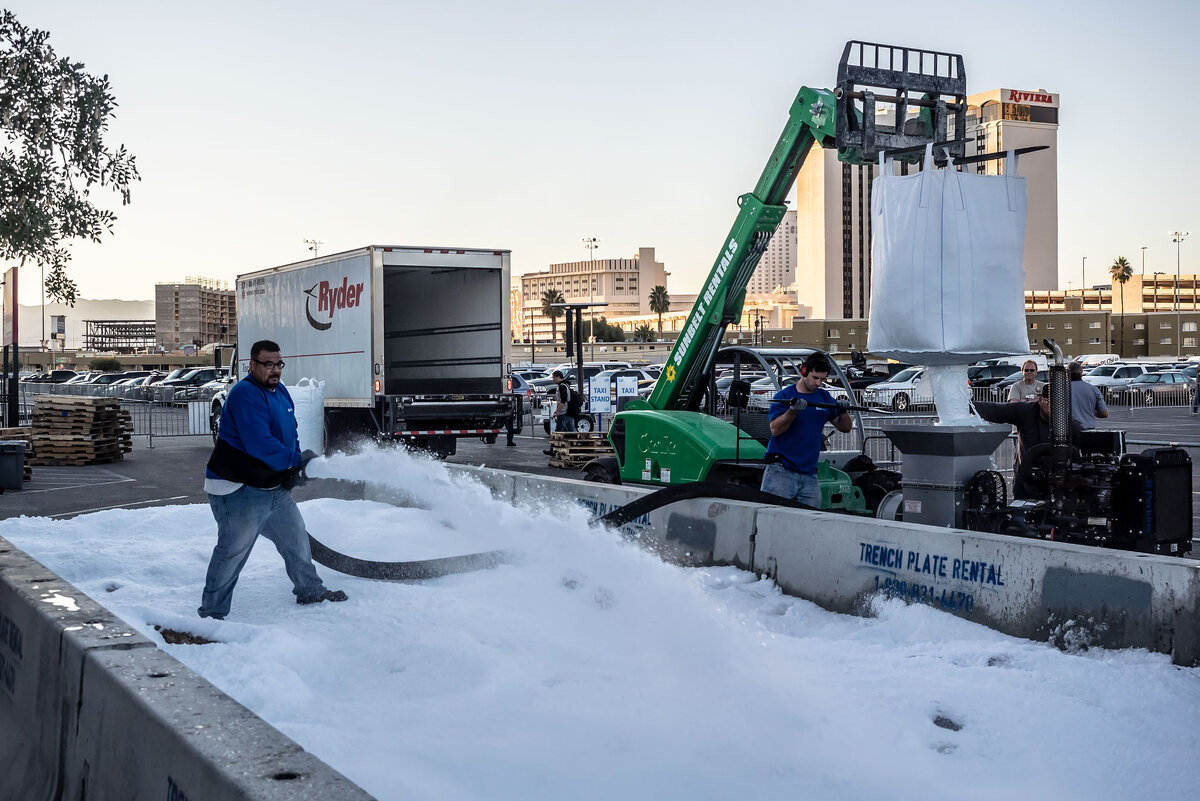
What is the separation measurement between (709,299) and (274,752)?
32.8ft

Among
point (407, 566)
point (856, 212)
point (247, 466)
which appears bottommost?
point (407, 566)

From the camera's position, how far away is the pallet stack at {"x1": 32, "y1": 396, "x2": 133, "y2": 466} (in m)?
23.1

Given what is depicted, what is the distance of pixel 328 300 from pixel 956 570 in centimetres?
1649

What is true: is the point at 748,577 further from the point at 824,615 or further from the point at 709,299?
the point at 709,299

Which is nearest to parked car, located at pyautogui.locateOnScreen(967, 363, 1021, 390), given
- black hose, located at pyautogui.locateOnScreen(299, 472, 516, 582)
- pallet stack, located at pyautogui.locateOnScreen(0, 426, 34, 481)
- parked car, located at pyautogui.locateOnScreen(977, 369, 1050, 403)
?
parked car, located at pyautogui.locateOnScreen(977, 369, 1050, 403)

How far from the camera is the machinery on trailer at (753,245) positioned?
10.5m

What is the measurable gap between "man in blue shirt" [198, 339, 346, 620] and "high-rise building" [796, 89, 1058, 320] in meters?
153

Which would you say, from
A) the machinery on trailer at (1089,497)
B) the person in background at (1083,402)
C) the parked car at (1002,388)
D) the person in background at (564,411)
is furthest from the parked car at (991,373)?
the machinery on trailer at (1089,497)

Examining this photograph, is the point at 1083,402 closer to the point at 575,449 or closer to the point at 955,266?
the point at 955,266

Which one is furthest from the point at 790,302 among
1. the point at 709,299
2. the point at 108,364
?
the point at 709,299

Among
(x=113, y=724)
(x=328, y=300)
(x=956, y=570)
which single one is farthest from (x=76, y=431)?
(x=113, y=724)

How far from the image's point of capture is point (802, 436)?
30.1 feet

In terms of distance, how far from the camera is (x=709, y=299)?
1262cm

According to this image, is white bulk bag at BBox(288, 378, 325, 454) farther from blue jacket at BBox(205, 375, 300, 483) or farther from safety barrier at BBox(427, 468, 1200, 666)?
blue jacket at BBox(205, 375, 300, 483)
